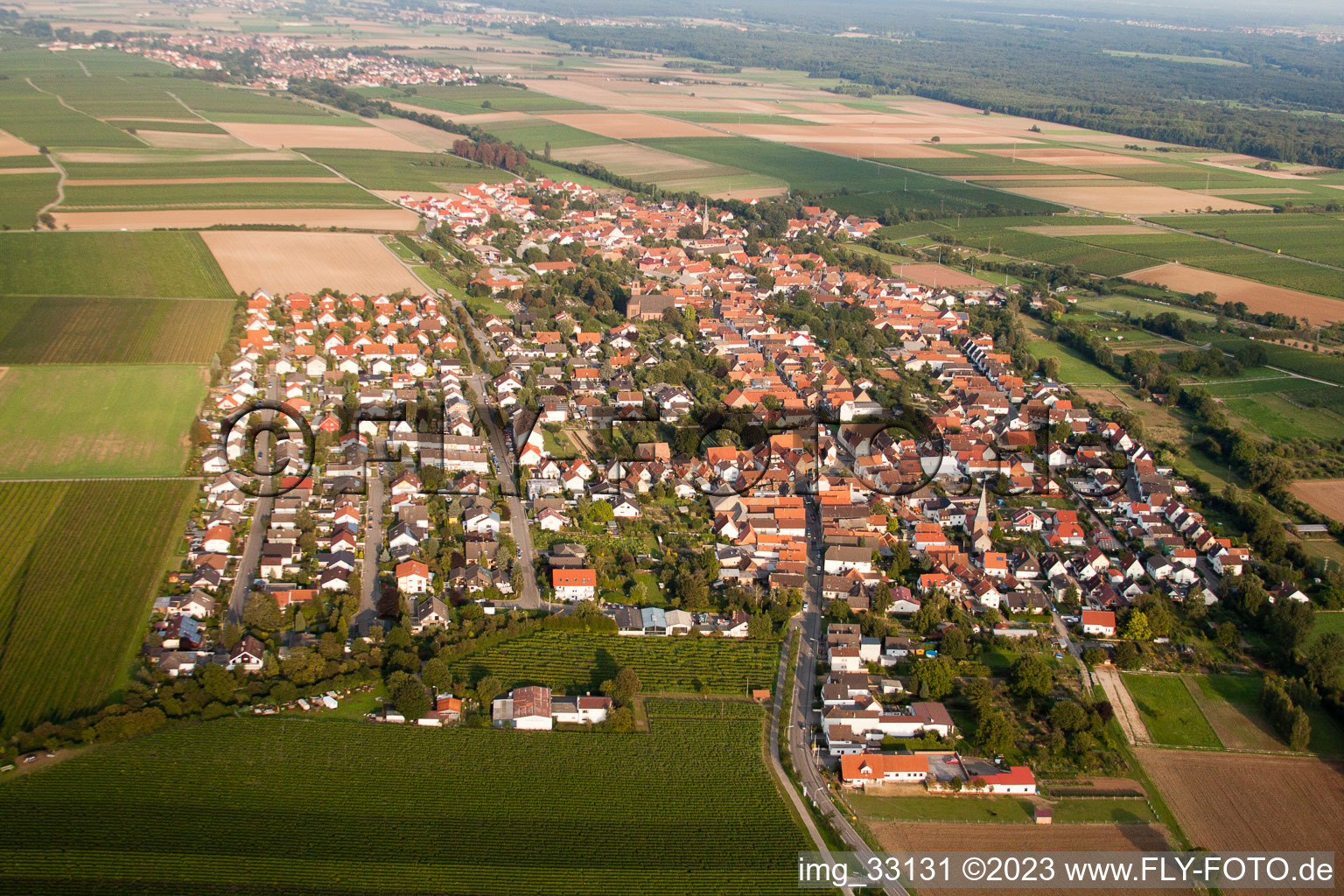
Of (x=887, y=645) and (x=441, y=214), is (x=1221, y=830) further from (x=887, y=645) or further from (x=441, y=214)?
(x=441, y=214)

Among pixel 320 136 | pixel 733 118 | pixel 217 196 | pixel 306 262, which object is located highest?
pixel 733 118

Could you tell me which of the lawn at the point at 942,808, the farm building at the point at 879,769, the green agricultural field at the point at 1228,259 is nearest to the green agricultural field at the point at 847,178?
the green agricultural field at the point at 1228,259

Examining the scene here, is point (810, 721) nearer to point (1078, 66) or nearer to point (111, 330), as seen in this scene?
point (111, 330)

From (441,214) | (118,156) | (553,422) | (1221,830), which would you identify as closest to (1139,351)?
(553,422)

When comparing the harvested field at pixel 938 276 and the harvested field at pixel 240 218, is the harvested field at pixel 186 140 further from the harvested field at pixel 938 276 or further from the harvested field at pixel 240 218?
the harvested field at pixel 938 276

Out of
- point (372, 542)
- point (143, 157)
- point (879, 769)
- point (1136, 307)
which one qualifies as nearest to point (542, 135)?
point (143, 157)

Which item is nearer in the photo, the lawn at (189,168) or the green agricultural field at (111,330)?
the green agricultural field at (111,330)
